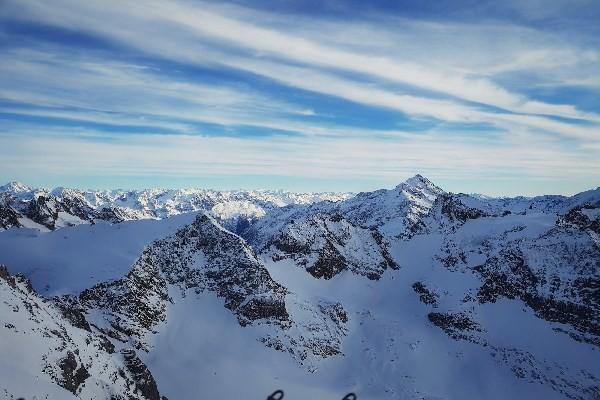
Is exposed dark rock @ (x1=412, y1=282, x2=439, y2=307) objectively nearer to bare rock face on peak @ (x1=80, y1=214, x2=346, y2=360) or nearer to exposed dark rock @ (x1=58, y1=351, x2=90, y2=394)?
bare rock face on peak @ (x1=80, y1=214, x2=346, y2=360)

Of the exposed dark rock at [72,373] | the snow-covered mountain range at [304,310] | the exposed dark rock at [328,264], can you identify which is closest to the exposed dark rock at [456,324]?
the snow-covered mountain range at [304,310]

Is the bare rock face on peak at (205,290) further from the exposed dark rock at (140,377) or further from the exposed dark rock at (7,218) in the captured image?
the exposed dark rock at (7,218)

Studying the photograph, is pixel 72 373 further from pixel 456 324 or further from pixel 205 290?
pixel 456 324

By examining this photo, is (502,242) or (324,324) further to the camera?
(502,242)

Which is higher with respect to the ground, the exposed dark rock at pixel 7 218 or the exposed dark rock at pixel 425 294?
the exposed dark rock at pixel 7 218

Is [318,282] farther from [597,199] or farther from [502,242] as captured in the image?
[597,199]

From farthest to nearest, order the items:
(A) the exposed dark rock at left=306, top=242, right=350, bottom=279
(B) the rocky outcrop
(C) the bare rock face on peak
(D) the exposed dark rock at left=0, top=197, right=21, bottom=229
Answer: (B) the rocky outcrop < (A) the exposed dark rock at left=306, top=242, right=350, bottom=279 < (D) the exposed dark rock at left=0, top=197, right=21, bottom=229 < (C) the bare rock face on peak

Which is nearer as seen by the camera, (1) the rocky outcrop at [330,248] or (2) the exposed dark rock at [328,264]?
(2) the exposed dark rock at [328,264]

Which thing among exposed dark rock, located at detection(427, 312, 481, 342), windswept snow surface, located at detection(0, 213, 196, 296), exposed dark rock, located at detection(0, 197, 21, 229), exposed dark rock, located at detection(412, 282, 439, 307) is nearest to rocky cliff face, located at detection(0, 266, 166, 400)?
windswept snow surface, located at detection(0, 213, 196, 296)

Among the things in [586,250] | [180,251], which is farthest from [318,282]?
[586,250]
